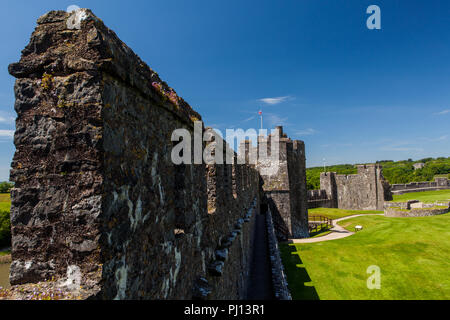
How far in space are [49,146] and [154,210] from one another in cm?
105

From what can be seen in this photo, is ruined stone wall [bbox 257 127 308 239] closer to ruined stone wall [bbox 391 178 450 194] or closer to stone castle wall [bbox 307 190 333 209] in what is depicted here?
stone castle wall [bbox 307 190 333 209]

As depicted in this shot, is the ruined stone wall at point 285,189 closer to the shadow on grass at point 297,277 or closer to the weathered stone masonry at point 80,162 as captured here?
the shadow on grass at point 297,277

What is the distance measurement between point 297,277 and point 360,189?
105ft

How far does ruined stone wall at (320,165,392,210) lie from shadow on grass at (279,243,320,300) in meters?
27.2

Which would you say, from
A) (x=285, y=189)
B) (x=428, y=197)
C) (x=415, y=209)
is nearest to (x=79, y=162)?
(x=285, y=189)

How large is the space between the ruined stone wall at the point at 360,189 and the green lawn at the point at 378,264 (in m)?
18.6

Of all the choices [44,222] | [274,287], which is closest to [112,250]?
[44,222]

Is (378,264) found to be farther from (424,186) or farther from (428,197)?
(424,186)

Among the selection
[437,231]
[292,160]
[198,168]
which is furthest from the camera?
[292,160]

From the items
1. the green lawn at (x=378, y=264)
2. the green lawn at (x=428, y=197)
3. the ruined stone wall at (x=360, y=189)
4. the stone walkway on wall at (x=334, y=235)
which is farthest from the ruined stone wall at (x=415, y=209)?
the ruined stone wall at (x=360, y=189)

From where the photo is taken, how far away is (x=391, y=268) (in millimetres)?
14297

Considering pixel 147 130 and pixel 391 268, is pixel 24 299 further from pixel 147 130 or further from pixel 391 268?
pixel 391 268

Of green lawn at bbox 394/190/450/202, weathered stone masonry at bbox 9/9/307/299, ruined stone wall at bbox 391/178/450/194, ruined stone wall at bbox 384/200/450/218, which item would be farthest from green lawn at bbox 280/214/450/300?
ruined stone wall at bbox 391/178/450/194

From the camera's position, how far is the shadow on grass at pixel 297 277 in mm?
11930
